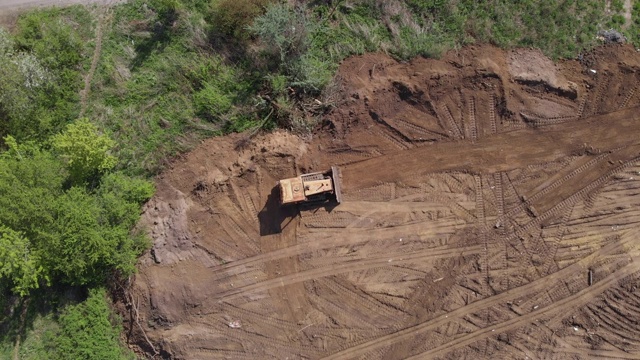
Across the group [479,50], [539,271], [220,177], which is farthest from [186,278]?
[479,50]

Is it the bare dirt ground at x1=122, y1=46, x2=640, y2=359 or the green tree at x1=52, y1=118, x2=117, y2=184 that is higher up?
the green tree at x1=52, y1=118, x2=117, y2=184

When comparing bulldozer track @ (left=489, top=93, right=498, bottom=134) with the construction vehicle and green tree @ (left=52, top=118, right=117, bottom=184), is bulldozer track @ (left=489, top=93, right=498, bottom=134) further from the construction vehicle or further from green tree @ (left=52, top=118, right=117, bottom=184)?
green tree @ (left=52, top=118, right=117, bottom=184)

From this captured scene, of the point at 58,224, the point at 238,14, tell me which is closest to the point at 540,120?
the point at 238,14

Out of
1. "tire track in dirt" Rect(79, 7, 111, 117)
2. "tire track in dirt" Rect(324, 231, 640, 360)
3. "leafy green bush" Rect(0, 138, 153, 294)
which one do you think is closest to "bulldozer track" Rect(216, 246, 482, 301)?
"tire track in dirt" Rect(324, 231, 640, 360)

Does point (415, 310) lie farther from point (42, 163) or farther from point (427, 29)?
point (42, 163)

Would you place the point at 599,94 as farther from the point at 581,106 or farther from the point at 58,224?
the point at 58,224

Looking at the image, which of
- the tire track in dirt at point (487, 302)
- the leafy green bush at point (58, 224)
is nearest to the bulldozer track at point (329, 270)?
the tire track in dirt at point (487, 302)
